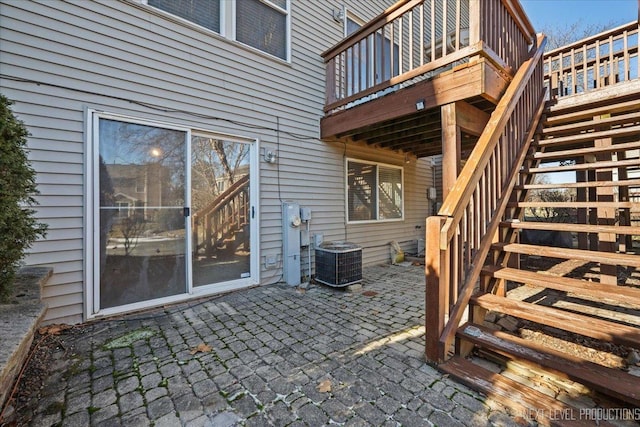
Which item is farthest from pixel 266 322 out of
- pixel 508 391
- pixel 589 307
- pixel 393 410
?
pixel 589 307

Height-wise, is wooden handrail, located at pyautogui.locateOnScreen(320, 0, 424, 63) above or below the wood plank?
above

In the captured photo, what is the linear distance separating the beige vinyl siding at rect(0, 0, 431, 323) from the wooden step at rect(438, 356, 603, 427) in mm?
2930

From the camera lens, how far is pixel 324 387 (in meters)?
1.94

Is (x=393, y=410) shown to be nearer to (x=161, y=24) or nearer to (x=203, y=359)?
(x=203, y=359)

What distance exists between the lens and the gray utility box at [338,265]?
4.10m

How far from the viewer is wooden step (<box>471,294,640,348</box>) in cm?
175

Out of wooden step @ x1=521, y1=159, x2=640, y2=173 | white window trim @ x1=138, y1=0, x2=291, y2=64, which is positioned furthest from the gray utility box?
white window trim @ x1=138, y1=0, x2=291, y2=64

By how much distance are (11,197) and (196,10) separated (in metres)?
3.05

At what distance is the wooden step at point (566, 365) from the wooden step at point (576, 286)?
454 millimetres

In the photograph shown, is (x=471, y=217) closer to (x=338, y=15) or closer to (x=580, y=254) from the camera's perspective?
(x=580, y=254)

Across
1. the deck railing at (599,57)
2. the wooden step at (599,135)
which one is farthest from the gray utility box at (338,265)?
the deck railing at (599,57)

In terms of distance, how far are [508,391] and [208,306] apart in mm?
3002

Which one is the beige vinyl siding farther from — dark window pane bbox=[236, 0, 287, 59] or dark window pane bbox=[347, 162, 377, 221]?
dark window pane bbox=[347, 162, 377, 221]

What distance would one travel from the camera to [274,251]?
4.43 meters
